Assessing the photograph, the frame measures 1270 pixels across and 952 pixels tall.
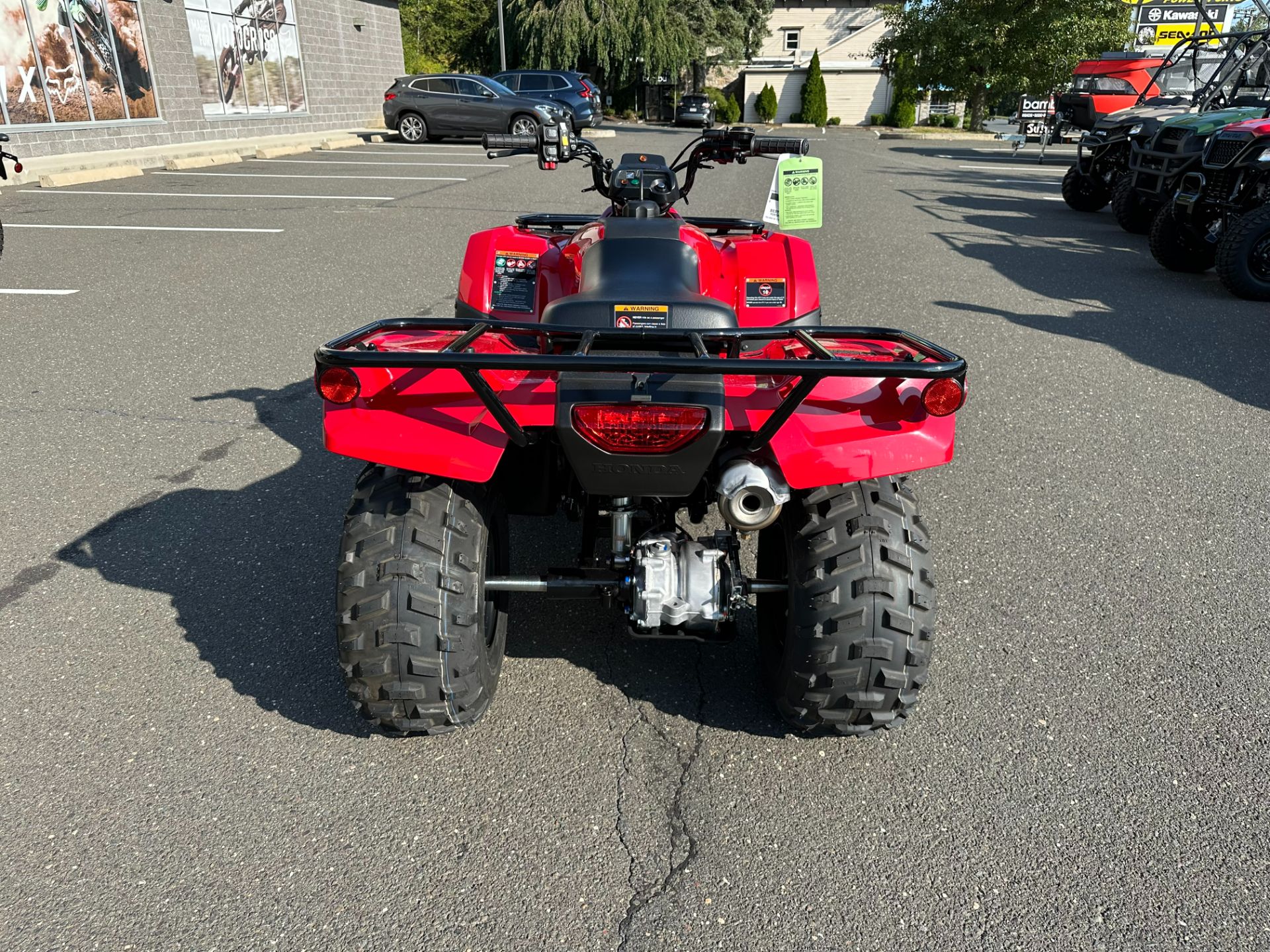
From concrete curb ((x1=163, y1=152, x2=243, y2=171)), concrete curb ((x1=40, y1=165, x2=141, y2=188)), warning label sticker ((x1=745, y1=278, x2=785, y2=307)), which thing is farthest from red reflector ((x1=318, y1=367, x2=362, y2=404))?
concrete curb ((x1=163, y1=152, x2=243, y2=171))

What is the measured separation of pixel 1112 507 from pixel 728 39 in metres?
46.2

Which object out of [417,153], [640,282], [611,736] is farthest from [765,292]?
[417,153]

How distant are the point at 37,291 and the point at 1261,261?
1022cm

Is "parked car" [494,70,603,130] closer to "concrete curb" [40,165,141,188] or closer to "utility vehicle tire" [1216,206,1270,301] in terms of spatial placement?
"concrete curb" [40,165,141,188]

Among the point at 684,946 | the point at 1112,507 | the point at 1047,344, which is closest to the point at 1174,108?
the point at 1047,344

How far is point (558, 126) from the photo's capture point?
4.14m

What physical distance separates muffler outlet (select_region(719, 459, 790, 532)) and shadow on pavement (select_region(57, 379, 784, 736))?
31.1 inches

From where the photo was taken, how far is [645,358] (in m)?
1.89

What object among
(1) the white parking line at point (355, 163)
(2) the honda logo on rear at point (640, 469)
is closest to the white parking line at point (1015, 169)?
(1) the white parking line at point (355, 163)

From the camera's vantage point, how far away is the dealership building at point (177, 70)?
1379 centimetres

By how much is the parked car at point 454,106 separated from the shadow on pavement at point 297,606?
17885 millimetres

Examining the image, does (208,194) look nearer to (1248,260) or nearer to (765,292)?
(765,292)

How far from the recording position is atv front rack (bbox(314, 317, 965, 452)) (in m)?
1.85

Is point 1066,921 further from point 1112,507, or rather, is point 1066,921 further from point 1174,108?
point 1174,108
